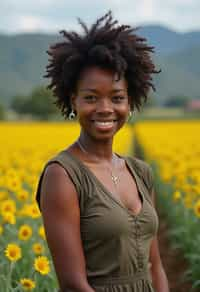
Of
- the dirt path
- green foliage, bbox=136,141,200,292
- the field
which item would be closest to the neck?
the field

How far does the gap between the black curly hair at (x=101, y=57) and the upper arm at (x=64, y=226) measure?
0.41 meters

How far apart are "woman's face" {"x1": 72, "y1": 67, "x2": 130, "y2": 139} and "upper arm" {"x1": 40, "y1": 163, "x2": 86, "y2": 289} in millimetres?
277

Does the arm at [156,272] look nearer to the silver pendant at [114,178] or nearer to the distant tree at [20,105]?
the silver pendant at [114,178]

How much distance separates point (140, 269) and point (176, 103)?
124m

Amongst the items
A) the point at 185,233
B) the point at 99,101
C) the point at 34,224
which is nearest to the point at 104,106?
the point at 99,101

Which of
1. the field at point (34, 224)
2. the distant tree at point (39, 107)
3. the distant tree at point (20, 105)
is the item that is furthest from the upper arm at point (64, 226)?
the distant tree at point (20, 105)

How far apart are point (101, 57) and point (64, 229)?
0.65m

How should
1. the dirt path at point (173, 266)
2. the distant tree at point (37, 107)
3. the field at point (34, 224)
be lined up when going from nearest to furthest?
the field at point (34, 224) < the dirt path at point (173, 266) < the distant tree at point (37, 107)

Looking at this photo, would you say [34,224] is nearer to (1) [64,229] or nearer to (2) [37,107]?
(1) [64,229]

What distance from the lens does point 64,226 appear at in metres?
2.51

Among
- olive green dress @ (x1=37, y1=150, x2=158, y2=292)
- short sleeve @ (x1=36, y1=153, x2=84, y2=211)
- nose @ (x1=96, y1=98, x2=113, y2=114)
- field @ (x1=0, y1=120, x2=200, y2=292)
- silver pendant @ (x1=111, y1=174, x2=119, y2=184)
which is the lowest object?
field @ (x1=0, y1=120, x2=200, y2=292)

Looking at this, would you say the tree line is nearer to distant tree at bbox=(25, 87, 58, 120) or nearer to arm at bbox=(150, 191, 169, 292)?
distant tree at bbox=(25, 87, 58, 120)

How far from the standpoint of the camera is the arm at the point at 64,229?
250 centimetres

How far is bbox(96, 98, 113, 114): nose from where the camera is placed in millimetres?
2686
